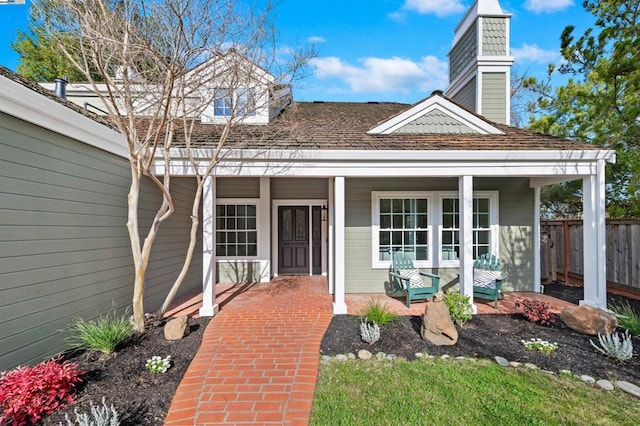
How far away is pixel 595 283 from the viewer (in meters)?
5.42

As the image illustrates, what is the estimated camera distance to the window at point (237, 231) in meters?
8.05

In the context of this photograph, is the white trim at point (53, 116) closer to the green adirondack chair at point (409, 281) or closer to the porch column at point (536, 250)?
the green adirondack chair at point (409, 281)

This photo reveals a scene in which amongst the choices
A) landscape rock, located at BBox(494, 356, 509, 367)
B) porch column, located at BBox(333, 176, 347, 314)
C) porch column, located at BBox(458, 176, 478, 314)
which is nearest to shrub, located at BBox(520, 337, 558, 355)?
landscape rock, located at BBox(494, 356, 509, 367)

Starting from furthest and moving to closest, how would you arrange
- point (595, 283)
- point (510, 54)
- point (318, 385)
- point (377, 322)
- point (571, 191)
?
1. point (571, 191)
2. point (510, 54)
3. point (595, 283)
4. point (377, 322)
5. point (318, 385)

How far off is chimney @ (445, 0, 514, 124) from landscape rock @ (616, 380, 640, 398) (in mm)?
6828

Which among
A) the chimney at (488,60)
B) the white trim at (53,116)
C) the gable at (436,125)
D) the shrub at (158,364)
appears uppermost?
the chimney at (488,60)

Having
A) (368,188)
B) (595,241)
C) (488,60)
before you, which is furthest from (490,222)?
(488,60)

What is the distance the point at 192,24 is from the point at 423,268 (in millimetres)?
6520

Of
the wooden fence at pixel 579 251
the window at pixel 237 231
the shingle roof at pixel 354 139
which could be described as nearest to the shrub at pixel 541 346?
the shingle roof at pixel 354 139

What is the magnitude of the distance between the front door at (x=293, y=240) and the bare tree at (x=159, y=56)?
336 cm

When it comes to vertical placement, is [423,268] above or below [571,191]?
below

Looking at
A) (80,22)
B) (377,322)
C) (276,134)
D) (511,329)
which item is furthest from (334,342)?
(80,22)

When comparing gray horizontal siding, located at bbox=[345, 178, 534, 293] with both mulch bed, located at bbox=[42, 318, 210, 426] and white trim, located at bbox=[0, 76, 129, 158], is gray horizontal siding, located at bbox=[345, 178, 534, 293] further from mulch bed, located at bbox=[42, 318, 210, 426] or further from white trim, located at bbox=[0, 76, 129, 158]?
white trim, located at bbox=[0, 76, 129, 158]

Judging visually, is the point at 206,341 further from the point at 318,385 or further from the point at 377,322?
the point at 377,322
